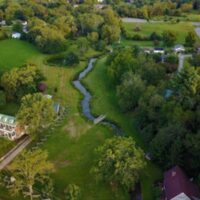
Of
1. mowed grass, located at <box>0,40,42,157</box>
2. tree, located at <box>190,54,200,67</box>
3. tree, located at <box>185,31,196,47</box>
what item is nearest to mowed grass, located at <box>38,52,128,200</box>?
mowed grass, located at <box>0,40,42,157</box>

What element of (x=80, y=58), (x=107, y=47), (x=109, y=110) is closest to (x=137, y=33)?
(x=107, y=47)

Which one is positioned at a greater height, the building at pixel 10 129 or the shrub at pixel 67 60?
the building at pixel 10 129

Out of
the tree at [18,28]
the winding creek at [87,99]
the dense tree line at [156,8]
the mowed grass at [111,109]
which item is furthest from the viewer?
the dense tree line at [156,8]

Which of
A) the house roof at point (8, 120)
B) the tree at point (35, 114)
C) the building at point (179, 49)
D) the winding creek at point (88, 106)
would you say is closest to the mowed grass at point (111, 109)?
the winding creek at point (88, 106)

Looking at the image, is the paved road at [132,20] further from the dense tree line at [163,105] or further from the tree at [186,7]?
the dense tree line at [163,105]

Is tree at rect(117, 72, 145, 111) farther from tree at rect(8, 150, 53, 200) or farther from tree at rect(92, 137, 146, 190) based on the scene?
tree at rect(8, 150, 53, 200)

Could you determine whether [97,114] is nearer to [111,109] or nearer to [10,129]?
[111,109]

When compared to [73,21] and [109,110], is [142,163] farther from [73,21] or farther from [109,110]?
[73,21]
